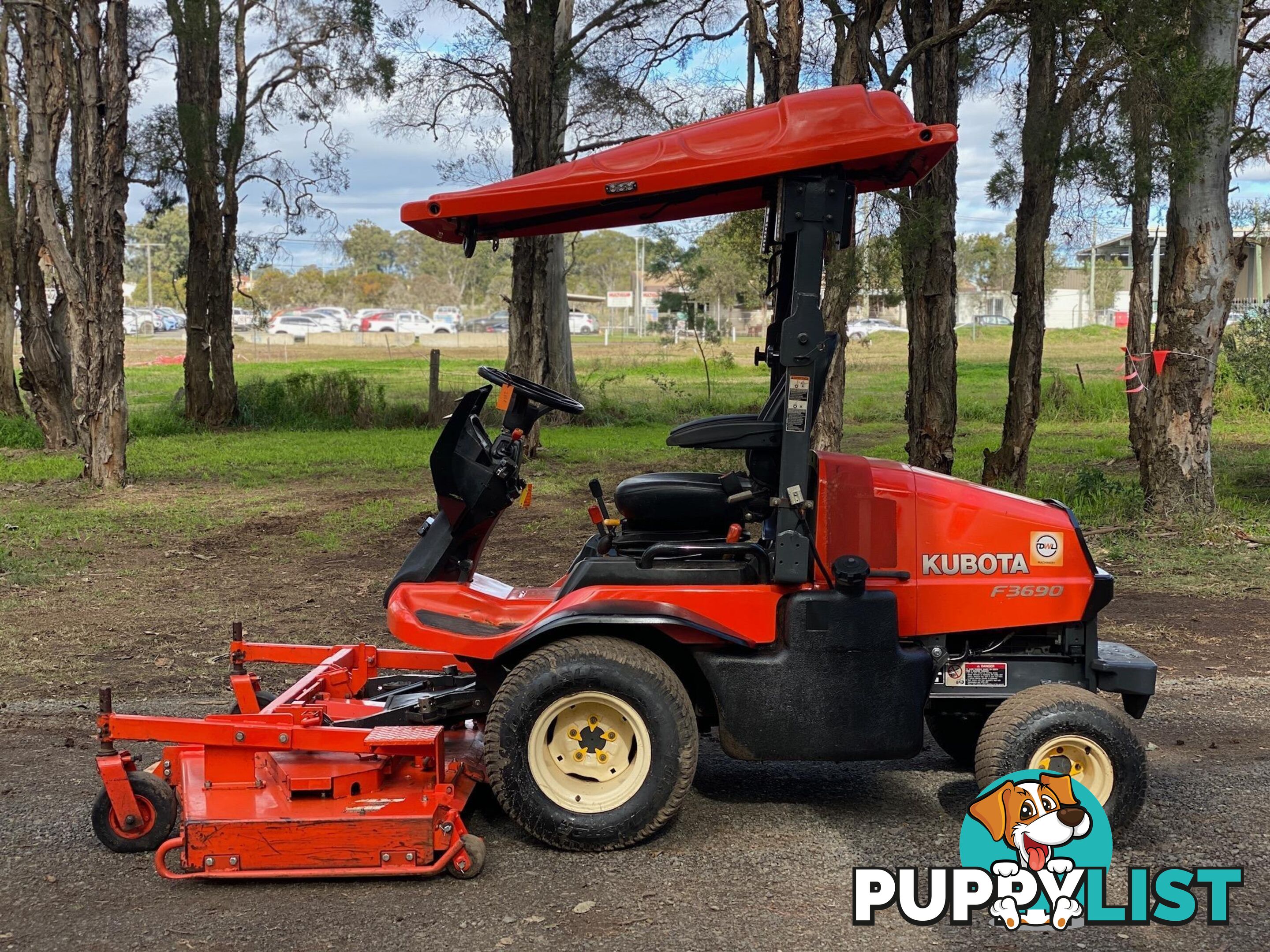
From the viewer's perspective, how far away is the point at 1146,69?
1045cm

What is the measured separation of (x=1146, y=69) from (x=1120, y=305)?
85.4 metres

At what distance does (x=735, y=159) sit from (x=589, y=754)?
2.21m

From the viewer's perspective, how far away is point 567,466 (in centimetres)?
1692

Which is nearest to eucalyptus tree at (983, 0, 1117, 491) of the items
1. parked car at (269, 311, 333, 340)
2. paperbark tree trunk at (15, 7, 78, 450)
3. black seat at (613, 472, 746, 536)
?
black seat at (613, 472, 746, 536)

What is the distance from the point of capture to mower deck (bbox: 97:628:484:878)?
432 centimetres

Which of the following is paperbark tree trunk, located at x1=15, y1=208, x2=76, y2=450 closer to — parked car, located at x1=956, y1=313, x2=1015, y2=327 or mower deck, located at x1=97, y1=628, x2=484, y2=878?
mower deck, located at x1=97, y1=628, x2=484, y2=878

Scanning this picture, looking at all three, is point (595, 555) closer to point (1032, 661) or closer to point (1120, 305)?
point (1032, 661)

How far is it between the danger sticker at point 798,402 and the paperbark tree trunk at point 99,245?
11.7 metres

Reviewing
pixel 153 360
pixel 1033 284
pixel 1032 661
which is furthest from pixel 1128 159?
pixel 153 360

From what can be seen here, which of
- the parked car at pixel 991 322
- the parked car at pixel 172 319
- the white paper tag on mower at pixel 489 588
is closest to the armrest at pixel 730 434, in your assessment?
the white paper tag on mower at pixel 489 588

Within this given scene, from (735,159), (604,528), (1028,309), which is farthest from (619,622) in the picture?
(1028,309)

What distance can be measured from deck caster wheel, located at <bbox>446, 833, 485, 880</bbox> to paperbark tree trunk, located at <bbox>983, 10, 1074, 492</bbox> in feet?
34.0

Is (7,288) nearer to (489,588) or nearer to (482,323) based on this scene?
(489,588)

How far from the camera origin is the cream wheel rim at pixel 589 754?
4.55m
